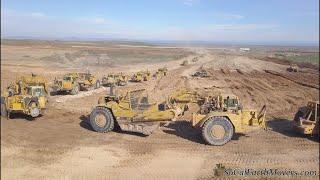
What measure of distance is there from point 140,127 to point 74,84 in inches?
537

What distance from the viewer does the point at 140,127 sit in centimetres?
1634

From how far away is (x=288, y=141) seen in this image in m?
16.1

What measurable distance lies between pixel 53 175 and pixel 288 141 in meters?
8.74

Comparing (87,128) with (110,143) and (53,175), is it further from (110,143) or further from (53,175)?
(53,175)

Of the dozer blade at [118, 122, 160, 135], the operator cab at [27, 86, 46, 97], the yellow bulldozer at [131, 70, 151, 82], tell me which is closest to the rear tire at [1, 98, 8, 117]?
the operator cab at [27, 86, 46, 97]

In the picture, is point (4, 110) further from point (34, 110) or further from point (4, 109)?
point (34, 110)

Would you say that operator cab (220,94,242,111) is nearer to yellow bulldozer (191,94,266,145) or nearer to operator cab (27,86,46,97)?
yellow bulldozer (191,94,266,145)

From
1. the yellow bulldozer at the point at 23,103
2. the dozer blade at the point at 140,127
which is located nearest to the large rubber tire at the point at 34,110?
the yellow bulldozer at the point at 23,103

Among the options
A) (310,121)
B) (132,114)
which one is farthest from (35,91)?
(310,121)

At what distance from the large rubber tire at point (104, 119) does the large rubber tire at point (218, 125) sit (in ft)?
12.7

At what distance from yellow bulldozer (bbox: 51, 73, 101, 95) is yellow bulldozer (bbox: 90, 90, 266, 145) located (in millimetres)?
11456

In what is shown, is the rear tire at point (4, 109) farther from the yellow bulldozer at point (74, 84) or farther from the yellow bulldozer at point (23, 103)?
the yellow bulldozer at point (74, 84)

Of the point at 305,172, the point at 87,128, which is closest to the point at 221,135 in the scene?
the point at 305,172

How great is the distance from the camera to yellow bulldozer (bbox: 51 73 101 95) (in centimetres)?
2836
